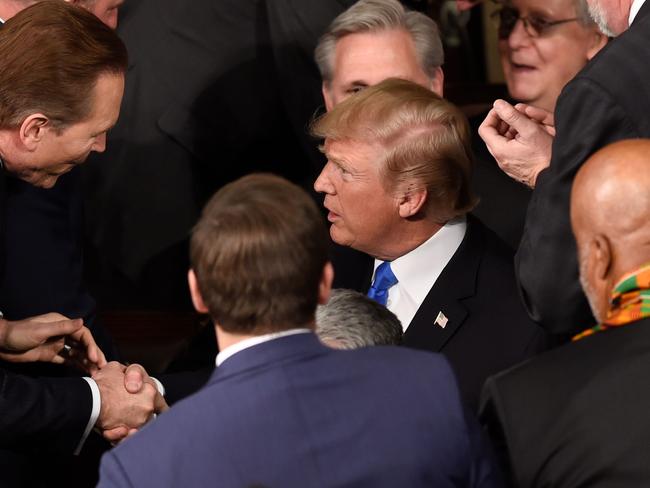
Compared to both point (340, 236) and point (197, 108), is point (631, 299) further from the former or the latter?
point (197, 108)

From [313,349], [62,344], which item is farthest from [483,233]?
[313,349]

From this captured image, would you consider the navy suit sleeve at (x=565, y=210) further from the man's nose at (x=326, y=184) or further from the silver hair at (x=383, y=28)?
the silver hair at (x=383, y=28)

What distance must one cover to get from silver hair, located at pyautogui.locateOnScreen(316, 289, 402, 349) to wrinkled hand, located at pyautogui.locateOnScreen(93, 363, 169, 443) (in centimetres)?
62

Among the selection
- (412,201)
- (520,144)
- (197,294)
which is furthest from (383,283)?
(197,294)

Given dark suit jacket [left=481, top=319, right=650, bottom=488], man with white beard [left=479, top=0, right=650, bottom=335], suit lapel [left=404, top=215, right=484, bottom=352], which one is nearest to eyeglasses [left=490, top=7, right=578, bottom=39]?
suit lapel [left=404, top=215, right=484, bottom=352]

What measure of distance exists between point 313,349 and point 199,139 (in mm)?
2489

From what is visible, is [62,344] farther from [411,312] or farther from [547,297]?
[547,297]

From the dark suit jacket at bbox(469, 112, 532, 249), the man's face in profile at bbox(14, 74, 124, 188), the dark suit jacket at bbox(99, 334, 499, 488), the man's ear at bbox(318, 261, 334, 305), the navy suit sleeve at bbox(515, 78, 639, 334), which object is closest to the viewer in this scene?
the dark suit jacket at bbox(99, 334, 499, 488)

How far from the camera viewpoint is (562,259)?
274 cm

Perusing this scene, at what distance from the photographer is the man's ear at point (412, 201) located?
327 centimetres

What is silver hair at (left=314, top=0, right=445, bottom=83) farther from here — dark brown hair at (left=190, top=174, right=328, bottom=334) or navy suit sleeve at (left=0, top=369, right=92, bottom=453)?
dark brown hair at (left=190, top=174, right=328, bottom=334)

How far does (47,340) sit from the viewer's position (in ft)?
10.6

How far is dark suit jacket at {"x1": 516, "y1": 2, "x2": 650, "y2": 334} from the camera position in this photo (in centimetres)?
274

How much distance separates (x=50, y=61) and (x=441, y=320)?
3.65 feet
